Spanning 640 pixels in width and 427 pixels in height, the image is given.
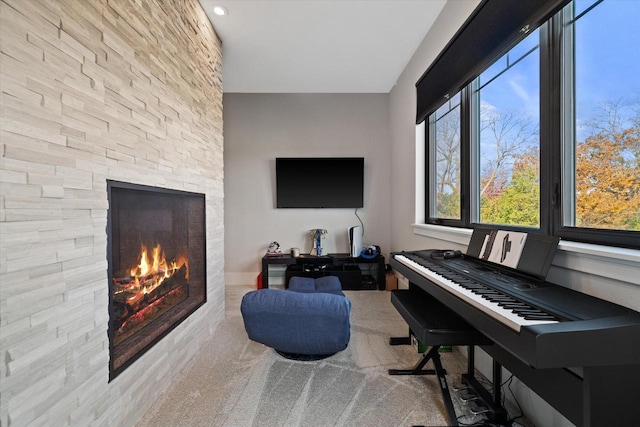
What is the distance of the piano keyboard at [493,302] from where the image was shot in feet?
2.72

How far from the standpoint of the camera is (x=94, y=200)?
116cm

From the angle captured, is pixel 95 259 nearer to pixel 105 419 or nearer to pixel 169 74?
pixel 105 419

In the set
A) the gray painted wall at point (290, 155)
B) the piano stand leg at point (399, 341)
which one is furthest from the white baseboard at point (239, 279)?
the piano stand leg at point (399, 341)

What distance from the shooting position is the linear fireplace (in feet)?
4.46

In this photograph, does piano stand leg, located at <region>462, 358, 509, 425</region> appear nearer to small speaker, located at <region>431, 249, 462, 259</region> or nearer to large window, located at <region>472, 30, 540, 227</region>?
small speaker, located at <region>431, 249, 462, 259</region>

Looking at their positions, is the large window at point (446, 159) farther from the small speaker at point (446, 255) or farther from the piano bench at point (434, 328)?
the piano bench at point (434, 328)

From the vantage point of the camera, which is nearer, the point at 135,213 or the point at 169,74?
the point at 135,213

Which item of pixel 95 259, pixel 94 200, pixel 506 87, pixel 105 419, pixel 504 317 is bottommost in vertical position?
pixel 105 419

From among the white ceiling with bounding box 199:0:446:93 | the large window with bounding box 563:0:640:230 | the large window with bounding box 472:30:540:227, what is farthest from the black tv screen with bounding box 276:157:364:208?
the large window with bounding box 563:0:640:230

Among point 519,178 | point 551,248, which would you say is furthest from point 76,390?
point 519,178

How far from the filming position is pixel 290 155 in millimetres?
4047

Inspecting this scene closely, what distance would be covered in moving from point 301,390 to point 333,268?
217 cm

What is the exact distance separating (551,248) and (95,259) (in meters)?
1.97

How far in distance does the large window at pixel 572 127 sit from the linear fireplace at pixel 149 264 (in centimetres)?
213
